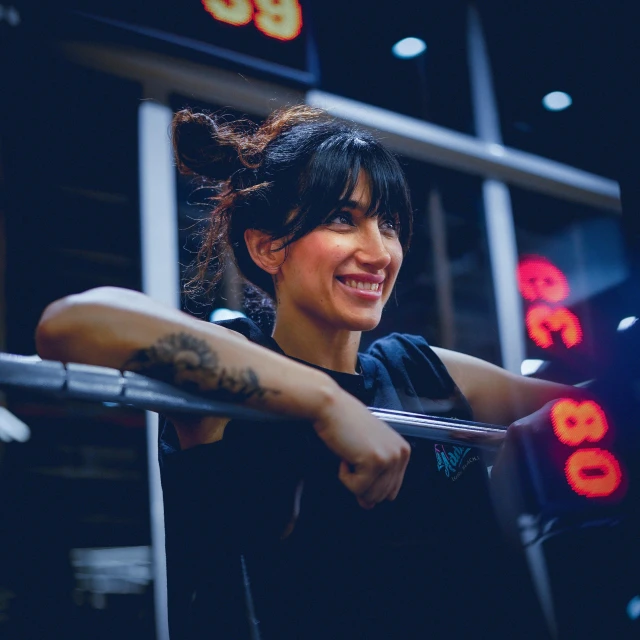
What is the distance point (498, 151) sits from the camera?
9.54 feet

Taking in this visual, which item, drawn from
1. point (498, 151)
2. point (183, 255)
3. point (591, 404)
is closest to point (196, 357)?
point (591, 404)

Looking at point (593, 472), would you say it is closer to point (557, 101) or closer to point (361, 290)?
point (361, 290)

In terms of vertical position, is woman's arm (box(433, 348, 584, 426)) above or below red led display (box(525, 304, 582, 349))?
below

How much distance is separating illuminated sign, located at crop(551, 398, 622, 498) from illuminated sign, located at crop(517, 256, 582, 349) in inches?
8.0

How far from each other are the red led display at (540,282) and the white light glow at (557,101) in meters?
1.80

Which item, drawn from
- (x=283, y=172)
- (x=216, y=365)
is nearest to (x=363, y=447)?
(x=216, y=365)

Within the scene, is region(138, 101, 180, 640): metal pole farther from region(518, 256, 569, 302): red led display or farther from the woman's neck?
region(518, 256, 569, 302): red led display

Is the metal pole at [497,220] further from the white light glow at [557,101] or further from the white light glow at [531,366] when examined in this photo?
the white light glow at [531,366]

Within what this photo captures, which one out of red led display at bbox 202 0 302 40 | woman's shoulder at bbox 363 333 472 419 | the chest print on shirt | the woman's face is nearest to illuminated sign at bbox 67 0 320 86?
red led display at bbox 202 0 302 40

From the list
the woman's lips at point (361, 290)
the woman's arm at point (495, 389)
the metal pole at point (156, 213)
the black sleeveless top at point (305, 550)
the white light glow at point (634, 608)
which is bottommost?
the white light glow at point (634, 608)

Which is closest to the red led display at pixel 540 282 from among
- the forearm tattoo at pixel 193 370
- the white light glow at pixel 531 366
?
the white light glow at pixel 531 366

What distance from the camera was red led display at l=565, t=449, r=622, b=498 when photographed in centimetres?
123

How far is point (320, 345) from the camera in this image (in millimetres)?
1317

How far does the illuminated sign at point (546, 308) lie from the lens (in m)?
1.46
